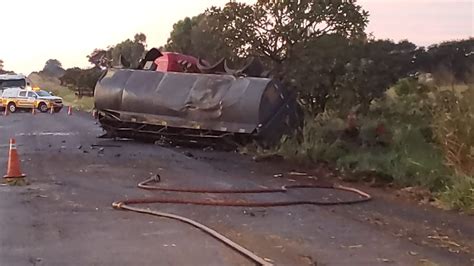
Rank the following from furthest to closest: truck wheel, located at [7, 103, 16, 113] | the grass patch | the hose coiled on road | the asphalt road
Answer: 1. truck wheel, located at [7, 103, 16, 113]
2. the grass patch
3. the hose coiled on road
4. the asphalt road

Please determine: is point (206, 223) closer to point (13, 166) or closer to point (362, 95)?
point (13, 166)

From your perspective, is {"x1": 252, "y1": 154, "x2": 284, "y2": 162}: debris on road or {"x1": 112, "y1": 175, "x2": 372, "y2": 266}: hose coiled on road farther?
{"x1": 252, "y1": 154, "x2": 284, "y2": 162}: debris on road

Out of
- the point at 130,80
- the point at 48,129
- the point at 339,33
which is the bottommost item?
the point at 48,129

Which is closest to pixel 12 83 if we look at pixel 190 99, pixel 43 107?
pixel 43 107

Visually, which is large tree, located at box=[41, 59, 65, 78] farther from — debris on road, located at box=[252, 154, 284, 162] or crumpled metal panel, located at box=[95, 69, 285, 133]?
debris on road, located at box=[252, 154, 284, 162]

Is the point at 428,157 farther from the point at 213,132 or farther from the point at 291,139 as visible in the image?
the point at 213,132

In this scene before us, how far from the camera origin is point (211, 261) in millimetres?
8203

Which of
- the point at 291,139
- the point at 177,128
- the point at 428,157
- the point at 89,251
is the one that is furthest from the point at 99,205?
the point at 177,128

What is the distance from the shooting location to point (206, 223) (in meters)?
10.6

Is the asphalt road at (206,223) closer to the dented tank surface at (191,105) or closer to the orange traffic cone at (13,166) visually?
the orange traffic cone at (13,166)

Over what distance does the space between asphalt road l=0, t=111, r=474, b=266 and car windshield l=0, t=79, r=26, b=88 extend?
4586cm

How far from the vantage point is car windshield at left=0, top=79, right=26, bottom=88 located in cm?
6094

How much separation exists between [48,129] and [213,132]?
40.5 feet

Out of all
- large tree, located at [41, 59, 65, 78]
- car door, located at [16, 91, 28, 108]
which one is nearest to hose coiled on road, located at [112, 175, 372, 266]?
car door, located at [16, 91, 28, 108]
